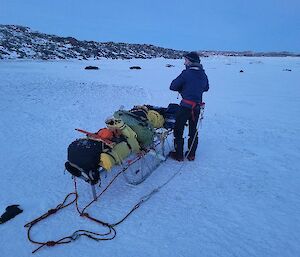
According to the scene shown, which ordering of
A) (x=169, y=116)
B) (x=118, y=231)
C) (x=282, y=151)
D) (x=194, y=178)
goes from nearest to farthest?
(x=118, y=231)
(x=194, y=178)
(x=169, y=116)
(x=282, y=151)

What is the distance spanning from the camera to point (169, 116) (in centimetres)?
636

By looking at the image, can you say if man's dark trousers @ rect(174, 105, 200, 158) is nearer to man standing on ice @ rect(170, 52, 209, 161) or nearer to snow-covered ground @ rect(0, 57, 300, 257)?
man standing on ice @ rect(170, 52, 209, 161)

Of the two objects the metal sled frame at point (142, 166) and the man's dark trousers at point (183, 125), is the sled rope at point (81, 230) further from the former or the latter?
the man's dark trousers at point (183, 125)

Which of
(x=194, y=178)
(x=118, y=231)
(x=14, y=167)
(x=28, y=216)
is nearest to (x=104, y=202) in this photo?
(x=118, y=231)

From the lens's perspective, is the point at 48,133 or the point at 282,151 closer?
the point at 282,151

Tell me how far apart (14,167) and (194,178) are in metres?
3.45

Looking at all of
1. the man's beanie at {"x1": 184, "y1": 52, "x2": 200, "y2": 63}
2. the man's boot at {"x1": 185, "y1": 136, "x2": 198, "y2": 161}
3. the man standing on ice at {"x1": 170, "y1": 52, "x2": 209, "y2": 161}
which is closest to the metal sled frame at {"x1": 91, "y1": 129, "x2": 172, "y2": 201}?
the man standing on ice at {"x1": 170, "y1": 52, "x2": 209, "y2": 161}

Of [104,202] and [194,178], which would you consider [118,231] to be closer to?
[104,202]

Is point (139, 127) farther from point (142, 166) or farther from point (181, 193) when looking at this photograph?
point (181, 193)

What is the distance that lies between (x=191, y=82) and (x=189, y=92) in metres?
0.20

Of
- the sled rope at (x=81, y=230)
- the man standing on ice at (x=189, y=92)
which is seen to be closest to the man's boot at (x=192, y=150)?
the man standing on ice at (x=189, y=92)

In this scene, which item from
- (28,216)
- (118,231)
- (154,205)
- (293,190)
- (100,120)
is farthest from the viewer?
(100,120)

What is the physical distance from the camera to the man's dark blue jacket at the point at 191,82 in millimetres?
5772

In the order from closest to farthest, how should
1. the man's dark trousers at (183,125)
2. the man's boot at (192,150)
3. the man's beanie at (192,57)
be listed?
the man's beanie at (192,57) → the man's dark trousers at (183,125) → the man's boot at (192,150)
